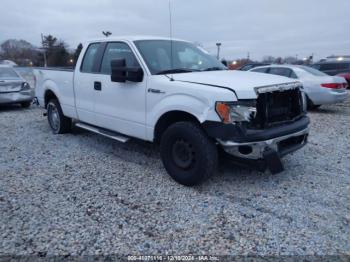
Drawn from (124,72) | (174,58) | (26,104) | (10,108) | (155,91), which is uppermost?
(174,58)

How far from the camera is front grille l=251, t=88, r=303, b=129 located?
3541mm

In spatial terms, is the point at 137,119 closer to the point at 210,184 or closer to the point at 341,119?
the point at 210,184

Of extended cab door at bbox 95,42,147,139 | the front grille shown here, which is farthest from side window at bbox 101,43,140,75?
the front grille

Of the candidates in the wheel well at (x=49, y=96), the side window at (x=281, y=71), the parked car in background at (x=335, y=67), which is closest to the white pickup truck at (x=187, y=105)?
the wheel well at (x=49, y=96)

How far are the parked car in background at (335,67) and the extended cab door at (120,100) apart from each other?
15245mm

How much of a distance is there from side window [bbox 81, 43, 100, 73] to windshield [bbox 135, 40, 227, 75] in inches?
43.3

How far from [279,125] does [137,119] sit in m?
1.94

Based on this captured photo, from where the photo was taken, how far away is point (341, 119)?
328 inches

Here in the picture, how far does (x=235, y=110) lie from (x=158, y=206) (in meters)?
1.37

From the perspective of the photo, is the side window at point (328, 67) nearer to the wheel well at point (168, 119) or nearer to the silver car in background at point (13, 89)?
the silver car in background at point (13, 89)

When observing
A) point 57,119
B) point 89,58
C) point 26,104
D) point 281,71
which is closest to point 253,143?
point 89,58

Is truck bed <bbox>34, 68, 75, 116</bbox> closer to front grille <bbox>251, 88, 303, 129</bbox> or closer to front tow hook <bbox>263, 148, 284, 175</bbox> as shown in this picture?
front grille <bbox>251, 88, 303, 129</bbox>

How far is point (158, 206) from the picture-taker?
3451 mm

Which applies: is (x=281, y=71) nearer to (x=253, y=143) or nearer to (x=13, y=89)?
(x=253, y=143)
